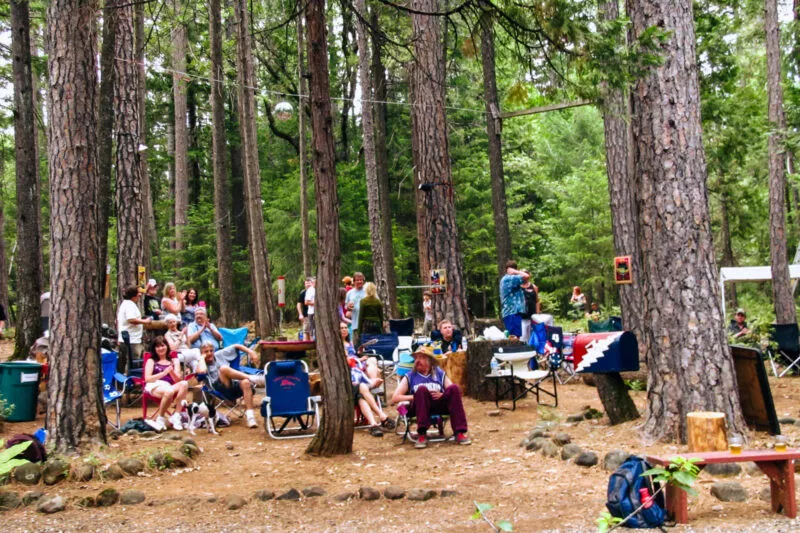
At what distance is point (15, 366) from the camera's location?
357 inches

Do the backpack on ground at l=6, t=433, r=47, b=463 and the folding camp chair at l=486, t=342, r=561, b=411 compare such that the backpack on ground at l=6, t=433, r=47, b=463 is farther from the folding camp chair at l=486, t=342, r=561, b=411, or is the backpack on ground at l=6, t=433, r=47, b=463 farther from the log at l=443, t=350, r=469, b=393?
the log at l=443, t=350, r=469, b=393

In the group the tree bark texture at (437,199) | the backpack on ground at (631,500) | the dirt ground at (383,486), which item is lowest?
the dirt ground at (383,486)

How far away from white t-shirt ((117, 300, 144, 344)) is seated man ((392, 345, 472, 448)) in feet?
14.1

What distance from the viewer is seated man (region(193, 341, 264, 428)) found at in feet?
31.1

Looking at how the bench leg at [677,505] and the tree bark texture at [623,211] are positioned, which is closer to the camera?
the bench leg at [677,505]

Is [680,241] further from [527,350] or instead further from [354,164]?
[354,164]

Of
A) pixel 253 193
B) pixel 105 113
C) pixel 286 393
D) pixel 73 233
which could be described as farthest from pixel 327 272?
pixel 253 193

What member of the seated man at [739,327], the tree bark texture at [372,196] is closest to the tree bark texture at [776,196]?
the seated man at [739,327]

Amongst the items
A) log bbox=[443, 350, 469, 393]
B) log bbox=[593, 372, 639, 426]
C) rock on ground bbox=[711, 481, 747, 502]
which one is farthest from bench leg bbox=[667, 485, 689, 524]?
log bbox=[443, 350, 469, 393]

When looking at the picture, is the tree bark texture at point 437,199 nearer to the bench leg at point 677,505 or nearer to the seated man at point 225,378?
the seated man at point 225,378

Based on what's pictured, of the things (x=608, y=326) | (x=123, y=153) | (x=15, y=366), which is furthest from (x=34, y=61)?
(x=608, y=326)

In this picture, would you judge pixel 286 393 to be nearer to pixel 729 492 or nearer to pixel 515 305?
pixel 515 305

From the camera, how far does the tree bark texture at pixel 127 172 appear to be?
38.6ft

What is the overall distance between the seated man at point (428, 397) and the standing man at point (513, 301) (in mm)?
3851
